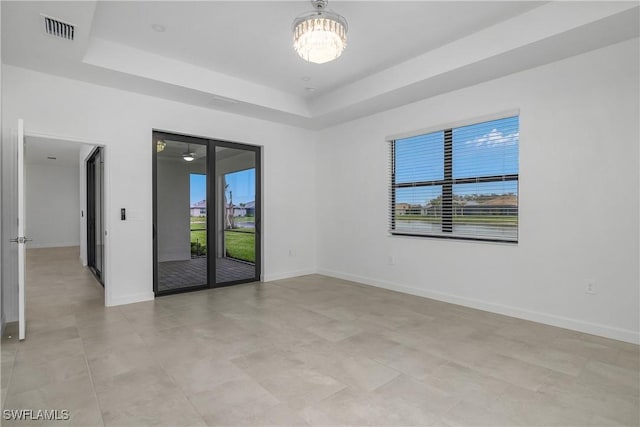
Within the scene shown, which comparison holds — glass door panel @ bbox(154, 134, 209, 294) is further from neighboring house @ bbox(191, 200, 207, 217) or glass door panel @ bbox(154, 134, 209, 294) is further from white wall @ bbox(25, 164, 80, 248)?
white wall @ bbox(25, 164, 80, 248)

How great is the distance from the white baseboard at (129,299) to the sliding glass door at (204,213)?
14cm

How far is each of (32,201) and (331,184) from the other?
10591 millimetres

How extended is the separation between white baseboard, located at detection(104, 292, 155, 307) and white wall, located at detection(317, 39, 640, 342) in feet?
12.2

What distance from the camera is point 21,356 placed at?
2861 millimetres

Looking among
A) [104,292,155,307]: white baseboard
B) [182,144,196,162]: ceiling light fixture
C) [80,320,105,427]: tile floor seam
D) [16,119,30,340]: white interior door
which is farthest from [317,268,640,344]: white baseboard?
[16,119,30,340]: white interior door

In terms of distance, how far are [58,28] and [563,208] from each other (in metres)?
5.20

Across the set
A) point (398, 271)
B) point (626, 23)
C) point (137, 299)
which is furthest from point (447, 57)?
point (137, 299)

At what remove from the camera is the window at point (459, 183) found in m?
4.09

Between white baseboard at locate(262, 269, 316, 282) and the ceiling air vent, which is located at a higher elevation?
the ceiling air vent

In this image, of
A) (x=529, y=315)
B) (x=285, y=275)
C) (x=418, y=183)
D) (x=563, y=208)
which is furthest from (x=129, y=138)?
(x=529, y=315)

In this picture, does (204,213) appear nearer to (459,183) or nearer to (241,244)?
(241,244)

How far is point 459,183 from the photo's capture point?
4.52m

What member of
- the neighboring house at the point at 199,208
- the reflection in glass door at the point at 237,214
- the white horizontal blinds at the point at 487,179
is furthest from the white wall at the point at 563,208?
the neighboring house at the point at 199,208

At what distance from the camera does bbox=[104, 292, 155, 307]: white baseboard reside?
172 inches
